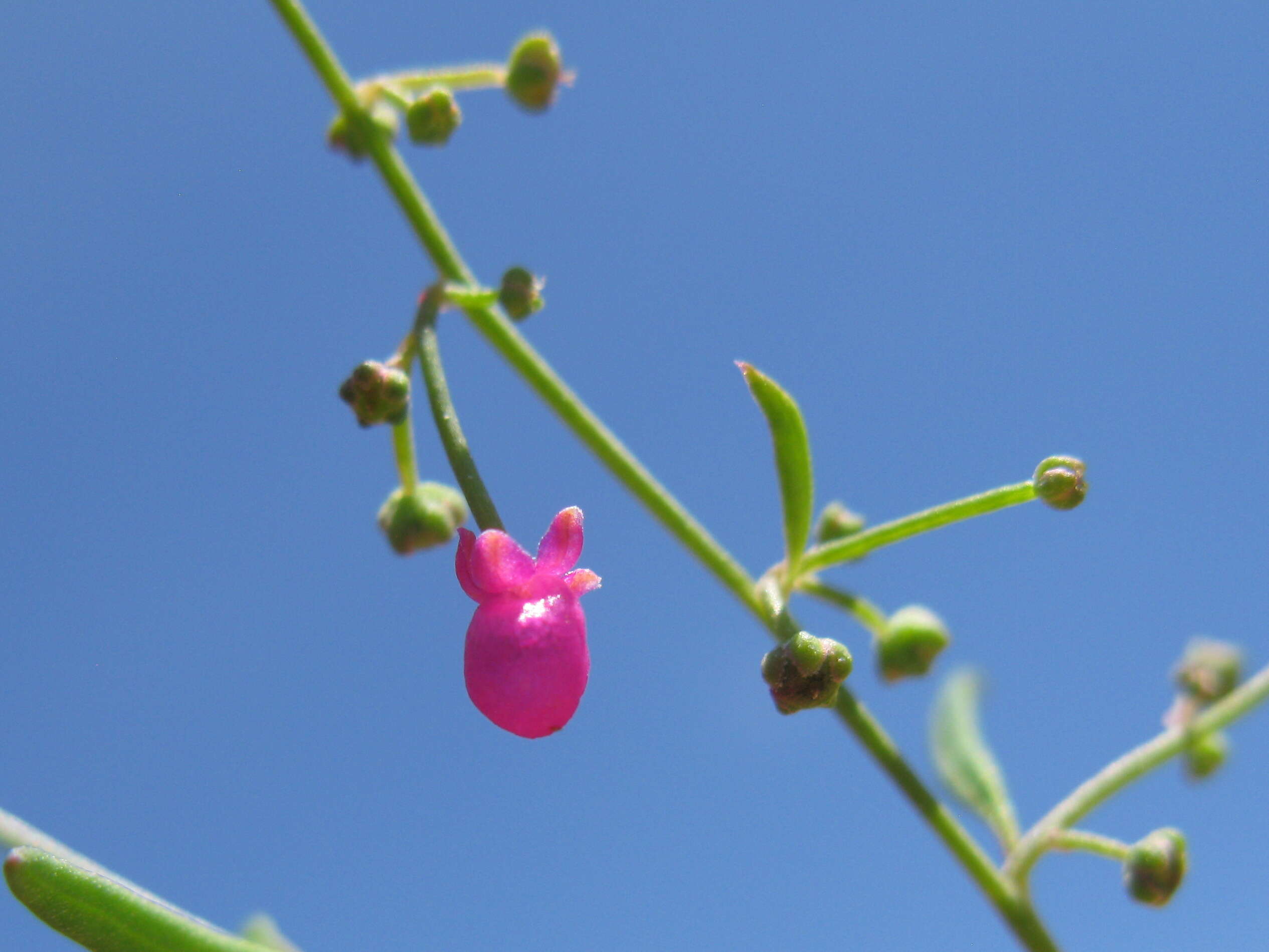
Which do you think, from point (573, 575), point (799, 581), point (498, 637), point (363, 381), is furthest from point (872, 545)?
point (363, 381)

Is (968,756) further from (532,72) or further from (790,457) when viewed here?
(532,72)

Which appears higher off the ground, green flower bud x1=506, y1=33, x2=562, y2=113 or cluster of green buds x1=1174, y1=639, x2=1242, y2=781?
green flower bud x1=506, y1=33, x2=562, y2=113

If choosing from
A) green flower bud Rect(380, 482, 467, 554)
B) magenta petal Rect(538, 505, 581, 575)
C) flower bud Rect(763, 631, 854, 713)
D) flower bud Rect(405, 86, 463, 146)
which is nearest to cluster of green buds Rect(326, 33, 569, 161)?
flower bud Rect(405, 86, 463, 146)

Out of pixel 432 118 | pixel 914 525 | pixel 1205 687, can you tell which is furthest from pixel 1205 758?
pixel 432 118

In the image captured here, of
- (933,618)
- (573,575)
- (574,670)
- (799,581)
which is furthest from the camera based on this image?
(933,618)

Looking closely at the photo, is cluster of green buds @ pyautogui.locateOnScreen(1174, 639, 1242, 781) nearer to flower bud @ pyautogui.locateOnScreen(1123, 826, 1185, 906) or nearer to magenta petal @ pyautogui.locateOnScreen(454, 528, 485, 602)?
flower bud @ pyautogui.locateOnScreen(1123, 826, 1185, 906)

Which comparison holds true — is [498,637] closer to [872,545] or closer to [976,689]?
[872,545]
